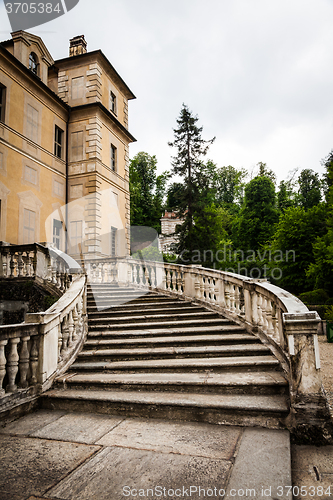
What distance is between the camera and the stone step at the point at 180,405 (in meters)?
3.94

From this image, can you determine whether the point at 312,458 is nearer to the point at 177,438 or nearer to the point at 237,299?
the point at 177,438

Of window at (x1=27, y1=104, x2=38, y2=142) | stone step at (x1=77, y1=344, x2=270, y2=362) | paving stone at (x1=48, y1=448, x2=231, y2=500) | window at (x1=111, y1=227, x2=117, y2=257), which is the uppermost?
window at (x1=27, y1=104, x2=38, y2=142)

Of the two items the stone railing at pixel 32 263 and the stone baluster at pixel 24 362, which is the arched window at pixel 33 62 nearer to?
the stone railing at pixel 32 263

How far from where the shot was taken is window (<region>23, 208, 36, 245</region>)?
1508cm

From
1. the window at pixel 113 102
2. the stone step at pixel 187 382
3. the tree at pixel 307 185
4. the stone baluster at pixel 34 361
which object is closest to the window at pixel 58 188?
the window at pixel 113 102

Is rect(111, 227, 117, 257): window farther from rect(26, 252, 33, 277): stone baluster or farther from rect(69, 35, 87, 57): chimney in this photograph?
rect(69, 35, 87, 57): chimney

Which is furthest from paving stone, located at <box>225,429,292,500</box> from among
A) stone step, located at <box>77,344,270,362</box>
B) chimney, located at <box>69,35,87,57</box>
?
chimney, located at <box>69,35,87,57</box>

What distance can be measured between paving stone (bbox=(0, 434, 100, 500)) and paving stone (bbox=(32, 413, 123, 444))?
0.15m

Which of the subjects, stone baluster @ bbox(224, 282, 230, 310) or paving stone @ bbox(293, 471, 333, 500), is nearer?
paving stone @ bbox(293, 471, 333, 500)

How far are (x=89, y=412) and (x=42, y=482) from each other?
70.5 inches

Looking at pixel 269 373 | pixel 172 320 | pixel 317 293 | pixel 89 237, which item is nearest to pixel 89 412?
pixel 269 373

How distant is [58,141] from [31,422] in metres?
17.8

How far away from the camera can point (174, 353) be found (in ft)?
20.3

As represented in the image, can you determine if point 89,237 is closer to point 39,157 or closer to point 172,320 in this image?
point 39,157
